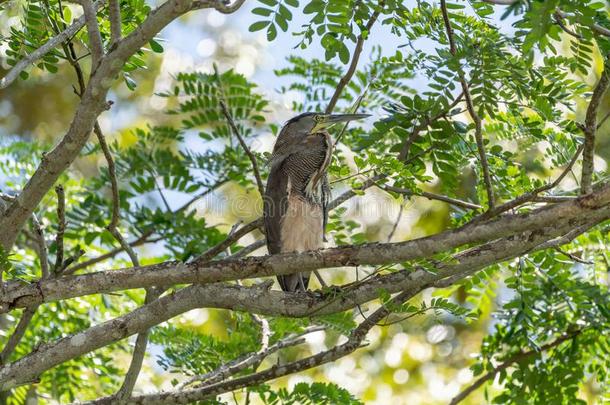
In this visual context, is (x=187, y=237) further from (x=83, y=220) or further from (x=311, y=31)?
(x=311, y=31)

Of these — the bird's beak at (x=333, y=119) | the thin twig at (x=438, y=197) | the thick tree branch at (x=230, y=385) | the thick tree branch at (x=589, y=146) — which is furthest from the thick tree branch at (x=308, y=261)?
the bird's beak at (x=333, y=119)

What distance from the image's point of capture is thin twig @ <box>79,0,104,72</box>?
3421 mm

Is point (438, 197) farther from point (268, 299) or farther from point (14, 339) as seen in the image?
point (14, 339)

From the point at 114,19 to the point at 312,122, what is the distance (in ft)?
8.31

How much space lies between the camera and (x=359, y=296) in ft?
12.6

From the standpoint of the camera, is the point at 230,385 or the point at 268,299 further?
the point at 230,385

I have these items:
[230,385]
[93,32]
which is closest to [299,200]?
[230,385]

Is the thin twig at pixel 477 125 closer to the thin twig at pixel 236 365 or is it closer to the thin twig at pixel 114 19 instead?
the thin twig at pixel 114 19

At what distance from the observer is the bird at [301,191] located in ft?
18.1

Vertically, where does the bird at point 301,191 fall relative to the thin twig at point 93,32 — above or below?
above

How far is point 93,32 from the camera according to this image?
342 cm

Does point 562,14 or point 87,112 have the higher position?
point 87,112

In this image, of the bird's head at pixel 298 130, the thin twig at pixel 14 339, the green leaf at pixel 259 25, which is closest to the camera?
the green leaf at pixel 259 25

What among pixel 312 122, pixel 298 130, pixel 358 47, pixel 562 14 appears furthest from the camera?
pixel 298 130
